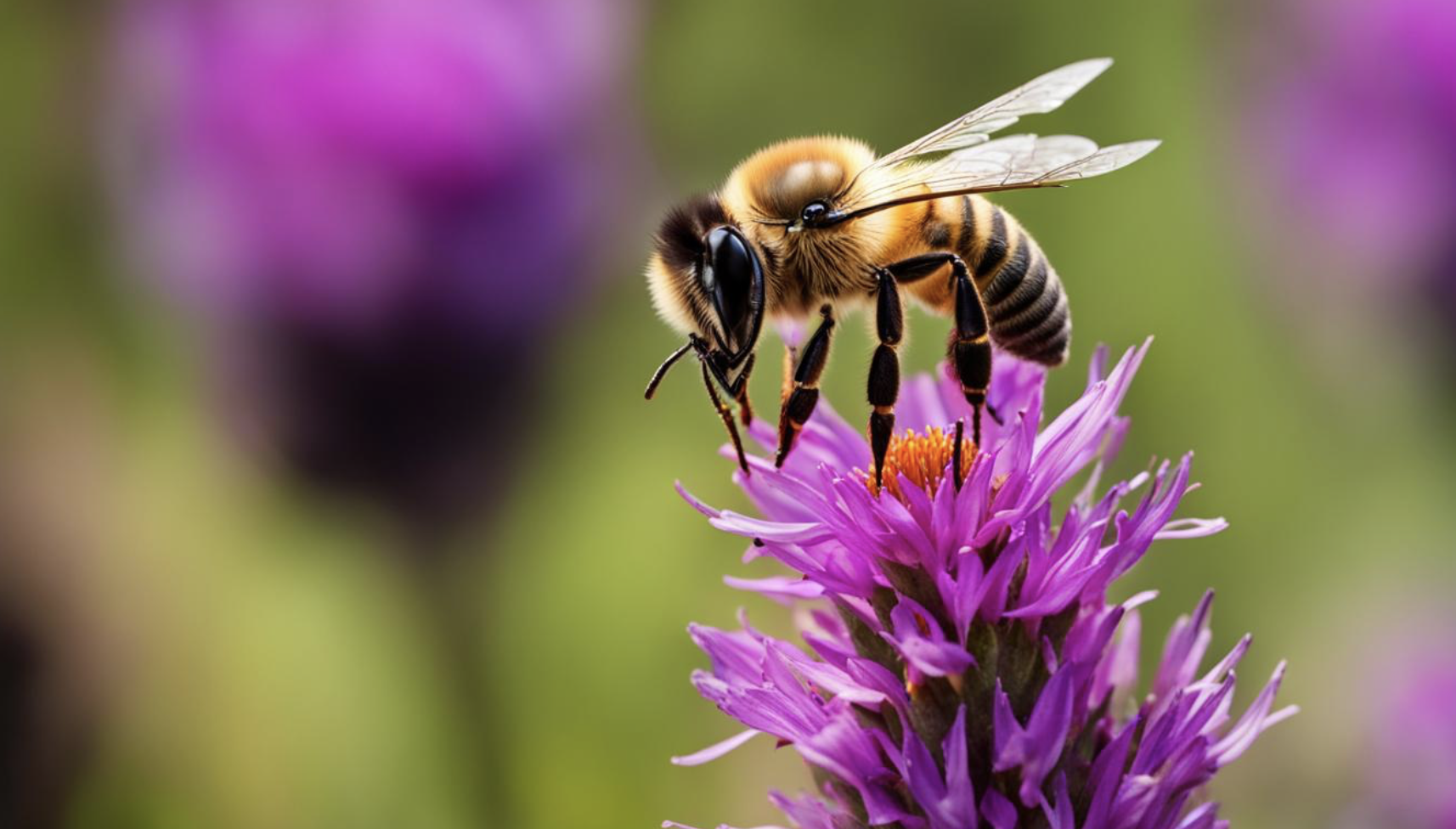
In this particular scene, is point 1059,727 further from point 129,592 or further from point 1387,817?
point 129,592

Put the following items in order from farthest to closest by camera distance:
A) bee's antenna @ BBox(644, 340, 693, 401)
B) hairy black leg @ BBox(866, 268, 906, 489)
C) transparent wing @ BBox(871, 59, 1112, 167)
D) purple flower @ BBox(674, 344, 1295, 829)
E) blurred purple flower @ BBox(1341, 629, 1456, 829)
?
blurred purple flower @ BBox(1341, 629, 1456, 829) → transparent wing @ BBox(871, 59, 1112, 167) → bee's antenna @ BBox(644, 340, 693, 401) → hairy black leg @ BBox(866, 268, 906, 489) → purple flower @ BBox(674, 344, 1295, 829)

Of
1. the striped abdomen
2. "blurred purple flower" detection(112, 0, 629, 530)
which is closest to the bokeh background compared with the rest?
"blurred purple flower" detection(112, 0, 629, 530)

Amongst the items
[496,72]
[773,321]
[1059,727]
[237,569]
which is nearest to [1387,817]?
[773,321]

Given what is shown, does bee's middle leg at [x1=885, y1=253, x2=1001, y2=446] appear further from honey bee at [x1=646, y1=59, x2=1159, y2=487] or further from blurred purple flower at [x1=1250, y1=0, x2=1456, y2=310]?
blurred purple flower at [x1=1250, y1=0, x2=1456, y2=310]

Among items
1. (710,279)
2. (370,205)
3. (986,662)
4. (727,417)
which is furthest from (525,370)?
(986,662)

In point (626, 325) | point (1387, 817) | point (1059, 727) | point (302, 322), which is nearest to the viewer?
point (1059, 727)

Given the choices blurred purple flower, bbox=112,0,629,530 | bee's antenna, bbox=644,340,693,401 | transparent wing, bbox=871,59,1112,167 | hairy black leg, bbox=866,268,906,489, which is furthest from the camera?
blurred purple flower, bbox=112,0,629,530

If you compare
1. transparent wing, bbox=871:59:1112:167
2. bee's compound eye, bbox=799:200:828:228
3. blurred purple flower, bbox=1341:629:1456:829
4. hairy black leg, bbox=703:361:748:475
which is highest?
transparent wing, bbox=871:59:1112:167
